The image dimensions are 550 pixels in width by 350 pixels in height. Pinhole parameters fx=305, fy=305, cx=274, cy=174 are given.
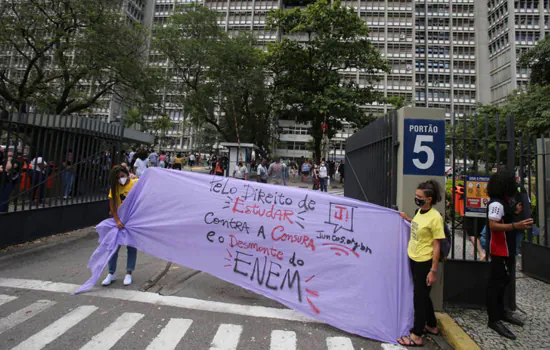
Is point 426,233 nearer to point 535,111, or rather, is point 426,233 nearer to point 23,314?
point 23,314

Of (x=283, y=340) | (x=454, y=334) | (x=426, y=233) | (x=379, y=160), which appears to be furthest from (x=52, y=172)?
(x=454, y=334)

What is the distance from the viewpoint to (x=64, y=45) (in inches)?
627

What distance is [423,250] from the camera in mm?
3156

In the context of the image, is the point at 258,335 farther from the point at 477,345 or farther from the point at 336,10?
the point at 336,10

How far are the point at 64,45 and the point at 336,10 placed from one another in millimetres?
18221

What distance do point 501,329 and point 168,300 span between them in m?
4.01

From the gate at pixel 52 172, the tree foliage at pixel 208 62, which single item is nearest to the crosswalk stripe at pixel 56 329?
the gate at pixel 52 172

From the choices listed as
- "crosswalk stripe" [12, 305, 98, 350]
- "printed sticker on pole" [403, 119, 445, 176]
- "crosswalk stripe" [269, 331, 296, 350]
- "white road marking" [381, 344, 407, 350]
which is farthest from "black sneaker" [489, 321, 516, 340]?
"crosswalk stripe" [12, 305, 98, 350]

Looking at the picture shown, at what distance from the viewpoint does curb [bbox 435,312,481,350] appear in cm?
313

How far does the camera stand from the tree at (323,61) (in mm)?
23030

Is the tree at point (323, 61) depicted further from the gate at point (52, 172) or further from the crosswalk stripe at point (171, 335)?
the crosswalk stripe at point (171, 335)

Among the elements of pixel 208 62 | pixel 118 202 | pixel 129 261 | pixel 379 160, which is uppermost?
pixel 208 62

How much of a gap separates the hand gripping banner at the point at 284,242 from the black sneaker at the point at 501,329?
0.99 meters

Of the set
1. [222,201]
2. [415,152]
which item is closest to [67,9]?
[222,201]
